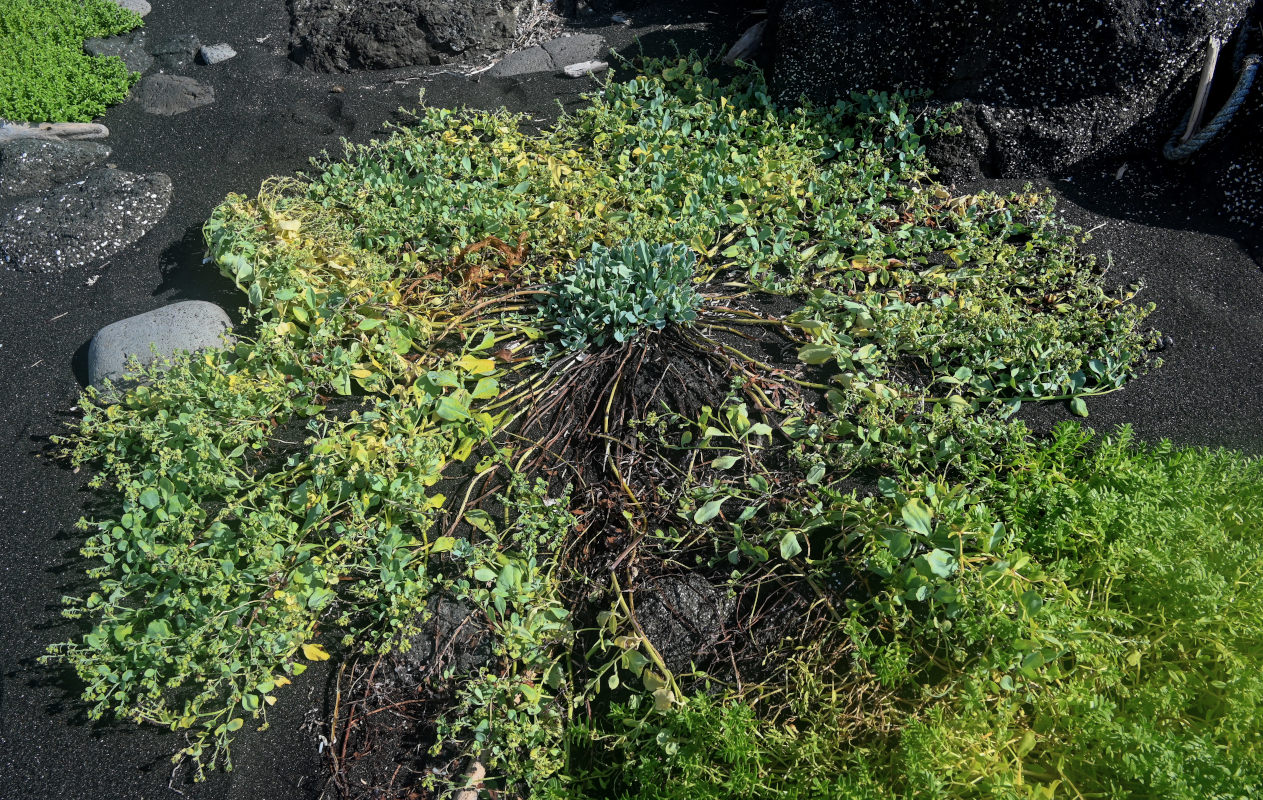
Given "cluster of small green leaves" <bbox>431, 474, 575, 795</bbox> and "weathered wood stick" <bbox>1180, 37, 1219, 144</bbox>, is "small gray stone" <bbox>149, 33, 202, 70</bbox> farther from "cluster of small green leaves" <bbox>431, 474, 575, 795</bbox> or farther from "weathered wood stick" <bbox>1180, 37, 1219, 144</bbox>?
"weathered wood stick" <bbox>1180, 37, 1219, 144</bbox>

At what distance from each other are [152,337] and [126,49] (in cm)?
293

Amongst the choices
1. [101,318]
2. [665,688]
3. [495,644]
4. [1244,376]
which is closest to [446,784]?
[495,644]

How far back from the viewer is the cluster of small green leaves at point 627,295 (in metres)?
2.76

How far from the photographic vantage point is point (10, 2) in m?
4.95

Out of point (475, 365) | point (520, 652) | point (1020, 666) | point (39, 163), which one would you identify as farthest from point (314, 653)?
point (39, 163)

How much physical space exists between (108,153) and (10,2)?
184 cm

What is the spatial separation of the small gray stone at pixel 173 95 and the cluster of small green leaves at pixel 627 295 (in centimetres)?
298

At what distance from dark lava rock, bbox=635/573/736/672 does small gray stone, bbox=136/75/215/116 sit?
3.96 meters

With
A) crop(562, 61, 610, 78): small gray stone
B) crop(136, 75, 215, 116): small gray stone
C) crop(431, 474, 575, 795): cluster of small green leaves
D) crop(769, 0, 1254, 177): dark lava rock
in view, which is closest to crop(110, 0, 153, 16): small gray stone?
crop(136, 75, 215, 116): small gray stone

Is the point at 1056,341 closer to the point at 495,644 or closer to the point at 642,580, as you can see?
the point at 642,580

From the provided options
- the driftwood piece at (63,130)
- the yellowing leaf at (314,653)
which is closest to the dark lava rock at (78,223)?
the driftwood piece at (63,130)

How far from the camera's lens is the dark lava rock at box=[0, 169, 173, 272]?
3607 millimetres

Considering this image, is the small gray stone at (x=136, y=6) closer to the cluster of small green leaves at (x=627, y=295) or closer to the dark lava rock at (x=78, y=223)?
the dark lava rock at (x=78, y=223)

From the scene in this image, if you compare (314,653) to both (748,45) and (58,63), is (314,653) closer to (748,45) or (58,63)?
(748,45)
